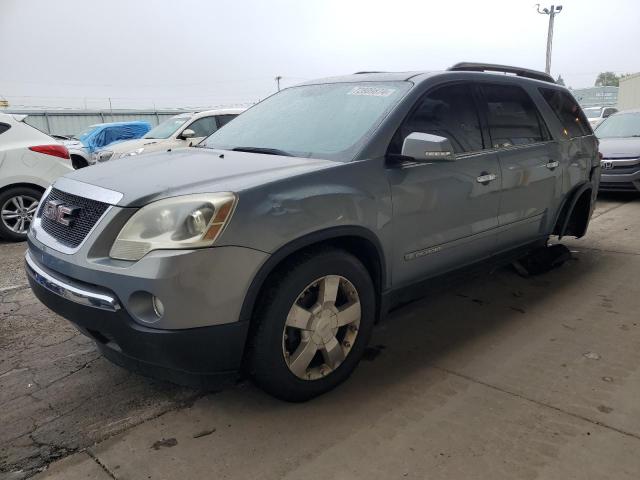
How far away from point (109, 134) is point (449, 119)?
1304 cm

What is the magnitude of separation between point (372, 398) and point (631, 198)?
8.38 m

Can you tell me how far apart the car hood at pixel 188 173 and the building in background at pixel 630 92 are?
25.4 m

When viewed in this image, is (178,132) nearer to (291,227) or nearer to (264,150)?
(264,150)

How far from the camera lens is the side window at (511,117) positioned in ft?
12.3

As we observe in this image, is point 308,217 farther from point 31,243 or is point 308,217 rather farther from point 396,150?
point 31,243

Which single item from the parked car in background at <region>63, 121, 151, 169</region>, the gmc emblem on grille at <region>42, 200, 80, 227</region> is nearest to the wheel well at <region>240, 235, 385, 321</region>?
the gmc emblem on grille at <region>42, 200, 80, 227</region>

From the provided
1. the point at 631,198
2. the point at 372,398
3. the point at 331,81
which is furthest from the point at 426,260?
the point at 631,198

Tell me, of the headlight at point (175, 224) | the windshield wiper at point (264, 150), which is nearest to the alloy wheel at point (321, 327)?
the headlight at point (175, 224)

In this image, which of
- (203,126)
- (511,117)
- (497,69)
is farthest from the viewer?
(203,126)

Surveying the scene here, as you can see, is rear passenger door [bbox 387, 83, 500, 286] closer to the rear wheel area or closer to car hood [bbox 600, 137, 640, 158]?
car hood [bbox 600, 137, 640, 158]

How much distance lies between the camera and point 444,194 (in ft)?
10.5

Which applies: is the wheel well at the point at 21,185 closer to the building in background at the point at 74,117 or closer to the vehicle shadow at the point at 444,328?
the vehicle shadow at the point at 444,328

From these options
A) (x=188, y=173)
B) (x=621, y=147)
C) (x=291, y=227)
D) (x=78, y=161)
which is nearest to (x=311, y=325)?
(x=291, y=227)

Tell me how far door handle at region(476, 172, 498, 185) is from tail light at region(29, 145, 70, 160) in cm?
526
